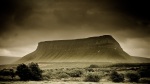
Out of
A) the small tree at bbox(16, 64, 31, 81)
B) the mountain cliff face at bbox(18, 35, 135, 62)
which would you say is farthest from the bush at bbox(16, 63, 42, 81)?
the mountain cliff face at bbox(18, 35, 135, 62)

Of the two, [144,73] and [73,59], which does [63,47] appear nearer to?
[73,59]

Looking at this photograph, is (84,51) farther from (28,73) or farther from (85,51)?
(28,73)

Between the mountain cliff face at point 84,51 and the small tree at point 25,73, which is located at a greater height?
the mountain cliff face at point 84,51

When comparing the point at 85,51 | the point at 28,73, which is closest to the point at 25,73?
the point at 28,73

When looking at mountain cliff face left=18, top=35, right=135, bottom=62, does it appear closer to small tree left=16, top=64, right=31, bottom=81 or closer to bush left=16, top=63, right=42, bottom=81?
bush left=16, top=63, right=42, bottom=81

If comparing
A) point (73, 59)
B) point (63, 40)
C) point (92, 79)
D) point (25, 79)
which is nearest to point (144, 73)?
point (92, 79)

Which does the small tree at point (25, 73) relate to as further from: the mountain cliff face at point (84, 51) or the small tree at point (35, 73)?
the mountain cliff face at point (84, 51)

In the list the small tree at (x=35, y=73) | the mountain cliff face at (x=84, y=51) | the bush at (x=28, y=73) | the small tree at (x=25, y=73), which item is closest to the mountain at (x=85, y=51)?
the mountain cliff face at (x=84, y=51)
